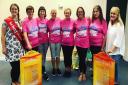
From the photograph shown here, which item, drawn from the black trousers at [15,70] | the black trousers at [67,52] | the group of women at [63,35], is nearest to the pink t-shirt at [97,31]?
the group of women at [63,35]

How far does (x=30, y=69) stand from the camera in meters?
3.30

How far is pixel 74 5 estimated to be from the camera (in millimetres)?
5488

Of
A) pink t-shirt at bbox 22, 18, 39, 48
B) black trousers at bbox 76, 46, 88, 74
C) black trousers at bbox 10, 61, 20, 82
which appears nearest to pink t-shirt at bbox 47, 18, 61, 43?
pink t-shirt at bbox 22, 18, 39, 48

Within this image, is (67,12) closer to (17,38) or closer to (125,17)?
(17,38)

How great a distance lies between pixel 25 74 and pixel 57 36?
1325mm

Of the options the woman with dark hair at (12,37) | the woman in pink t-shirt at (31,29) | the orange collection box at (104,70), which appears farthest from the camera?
the woman in pink t-shirt at (31,29)

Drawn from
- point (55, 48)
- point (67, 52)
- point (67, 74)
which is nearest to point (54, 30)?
point (55, 48)

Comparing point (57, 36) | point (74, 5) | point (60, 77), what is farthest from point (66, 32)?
point (74, 5)

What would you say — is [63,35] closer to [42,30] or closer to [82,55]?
[42,30]

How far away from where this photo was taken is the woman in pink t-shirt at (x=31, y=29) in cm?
409

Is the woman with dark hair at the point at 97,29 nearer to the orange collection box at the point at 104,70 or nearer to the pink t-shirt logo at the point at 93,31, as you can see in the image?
the pink t-shirt logo at the point at 93,31

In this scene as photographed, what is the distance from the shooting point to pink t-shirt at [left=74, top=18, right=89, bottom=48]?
4242 mm

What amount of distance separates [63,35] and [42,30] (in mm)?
376

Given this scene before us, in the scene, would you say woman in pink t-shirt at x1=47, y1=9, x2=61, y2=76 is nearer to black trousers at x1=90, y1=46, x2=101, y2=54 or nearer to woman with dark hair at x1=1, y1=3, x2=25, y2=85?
black trousers at x1=90, y1=46, x2=101, y2=54
